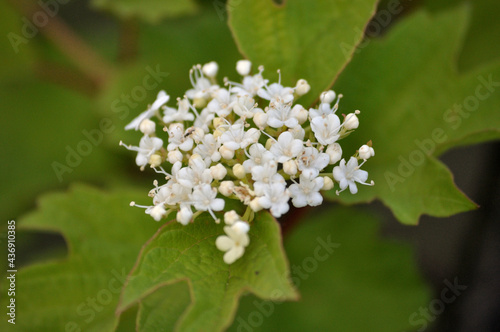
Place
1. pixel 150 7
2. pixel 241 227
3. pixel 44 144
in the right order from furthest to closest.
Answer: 1. pixel 44 144
2. pixel 150 7
3. pixel 241 227

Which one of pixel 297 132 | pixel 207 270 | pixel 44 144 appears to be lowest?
pixel 207 270

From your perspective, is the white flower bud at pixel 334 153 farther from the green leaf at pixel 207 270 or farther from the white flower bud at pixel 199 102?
the white flower bud at pixel 199 102

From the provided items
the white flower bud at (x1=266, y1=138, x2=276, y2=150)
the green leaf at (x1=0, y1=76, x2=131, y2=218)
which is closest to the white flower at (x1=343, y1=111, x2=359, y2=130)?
the white flower bud at (x1=266, y1=138, x2=276, y2=150)

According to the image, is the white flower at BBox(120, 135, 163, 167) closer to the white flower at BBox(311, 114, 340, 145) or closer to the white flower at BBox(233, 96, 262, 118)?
the white flower at BBox(233, 96, 262, 118)

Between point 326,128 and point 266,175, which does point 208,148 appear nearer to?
point 266,175

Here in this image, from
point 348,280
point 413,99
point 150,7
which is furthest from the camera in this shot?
point 348,280

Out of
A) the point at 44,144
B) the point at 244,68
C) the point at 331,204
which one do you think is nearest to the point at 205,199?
the point at 244,68

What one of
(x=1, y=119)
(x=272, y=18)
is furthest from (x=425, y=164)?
(x=1, y=119)

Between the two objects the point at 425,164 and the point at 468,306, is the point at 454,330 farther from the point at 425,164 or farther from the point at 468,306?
the point at 425,164
